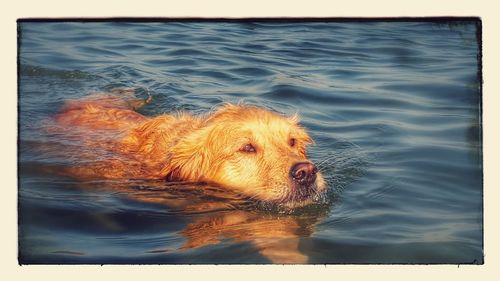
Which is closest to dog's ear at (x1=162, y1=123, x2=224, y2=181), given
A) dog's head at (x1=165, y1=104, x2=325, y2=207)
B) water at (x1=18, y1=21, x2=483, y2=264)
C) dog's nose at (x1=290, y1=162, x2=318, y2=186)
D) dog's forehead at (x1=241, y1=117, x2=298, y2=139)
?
dog's head at (x1=165, y1=104, x2=325, y2=207)

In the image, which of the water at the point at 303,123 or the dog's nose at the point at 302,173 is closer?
the dog's nose at the point at 302,173

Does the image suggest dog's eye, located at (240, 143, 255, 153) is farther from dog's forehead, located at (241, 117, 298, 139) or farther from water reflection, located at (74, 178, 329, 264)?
water reflection, located at (74, 178, 329, 264)

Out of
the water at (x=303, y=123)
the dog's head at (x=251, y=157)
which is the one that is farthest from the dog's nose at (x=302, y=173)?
the water at (x=303, y=123)

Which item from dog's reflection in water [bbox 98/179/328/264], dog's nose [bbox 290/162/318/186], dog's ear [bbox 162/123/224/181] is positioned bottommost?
dog's reflection in water [bbox 98/179/328/264]

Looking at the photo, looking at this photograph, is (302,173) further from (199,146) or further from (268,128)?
(199,146)

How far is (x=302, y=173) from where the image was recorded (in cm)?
522

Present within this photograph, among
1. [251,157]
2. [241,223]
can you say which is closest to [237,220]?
[241,223]

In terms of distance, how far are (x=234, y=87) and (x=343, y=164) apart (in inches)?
37.6

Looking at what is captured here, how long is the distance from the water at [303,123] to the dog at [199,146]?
84 millimetres

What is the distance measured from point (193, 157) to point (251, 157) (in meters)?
0.42

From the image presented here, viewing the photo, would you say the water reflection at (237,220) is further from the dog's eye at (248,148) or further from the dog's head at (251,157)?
the dog's eye at (248,148)

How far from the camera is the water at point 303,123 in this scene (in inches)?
210

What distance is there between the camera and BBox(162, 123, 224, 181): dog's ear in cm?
539

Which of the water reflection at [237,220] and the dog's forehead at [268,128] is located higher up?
the dog's forehead at [268,128]
